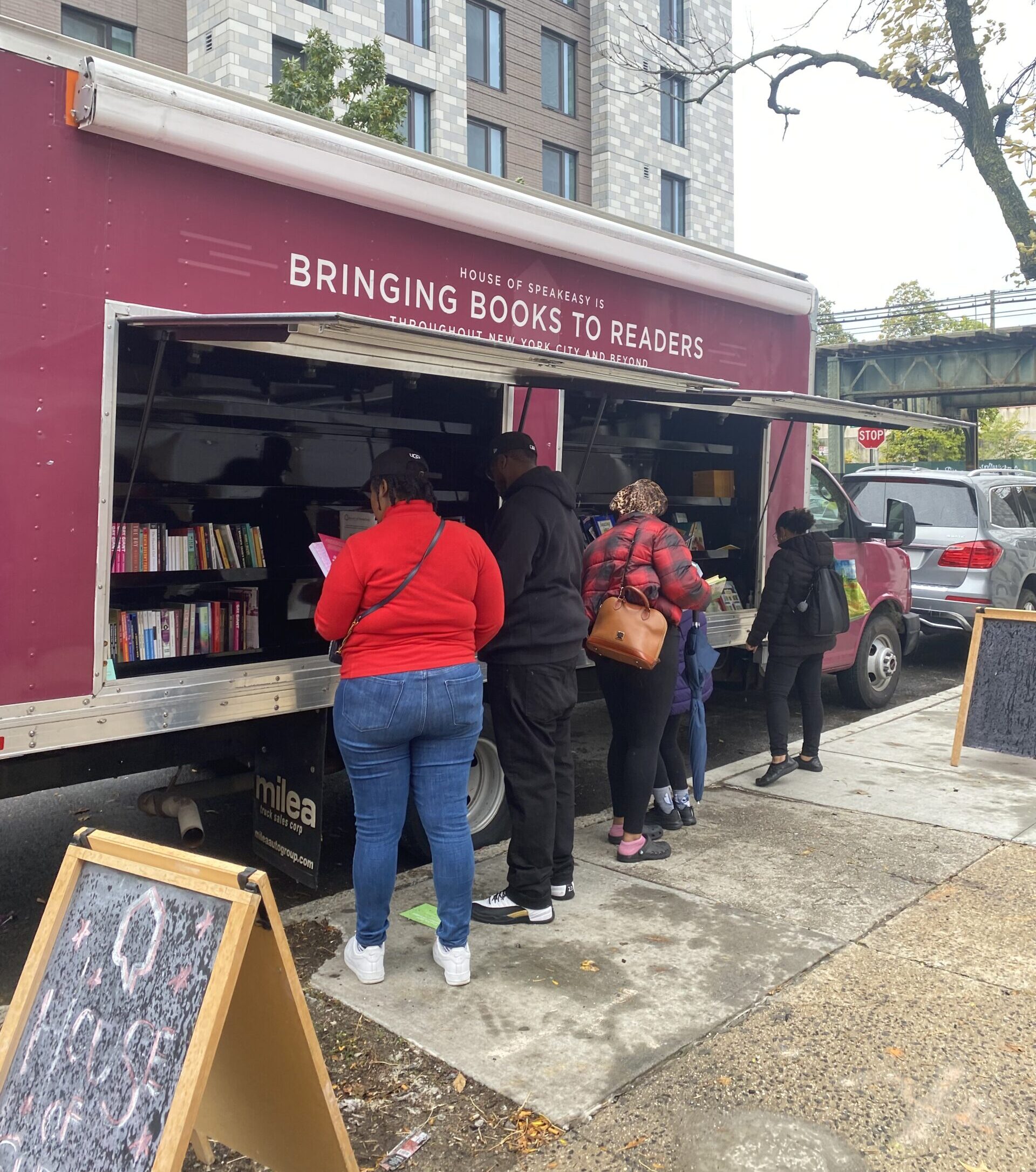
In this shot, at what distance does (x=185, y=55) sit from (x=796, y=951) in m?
20.3

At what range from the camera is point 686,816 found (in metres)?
5.38

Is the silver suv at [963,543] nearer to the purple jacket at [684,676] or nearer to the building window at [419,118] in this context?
the purple jacket at [684,676]

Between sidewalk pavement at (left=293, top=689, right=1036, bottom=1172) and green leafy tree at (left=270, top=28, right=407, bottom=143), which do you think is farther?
green leafy tree at (left=270, top=28, right=407, bottom=143)

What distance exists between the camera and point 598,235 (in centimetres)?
517

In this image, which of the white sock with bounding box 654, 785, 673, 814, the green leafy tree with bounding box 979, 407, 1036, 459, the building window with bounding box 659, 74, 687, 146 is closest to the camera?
the white sock with bounding box 654, 785, 673, 814

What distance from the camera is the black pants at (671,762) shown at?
204 inches

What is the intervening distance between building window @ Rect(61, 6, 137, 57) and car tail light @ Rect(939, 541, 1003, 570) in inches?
600

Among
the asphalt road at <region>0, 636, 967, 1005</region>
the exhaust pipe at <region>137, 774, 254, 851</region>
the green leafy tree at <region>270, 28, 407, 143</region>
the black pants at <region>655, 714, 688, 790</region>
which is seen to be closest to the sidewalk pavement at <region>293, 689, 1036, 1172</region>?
the black pants at <region>655, 714, 688, 790</region>

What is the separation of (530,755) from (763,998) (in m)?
1.17

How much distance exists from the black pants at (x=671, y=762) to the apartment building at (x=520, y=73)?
14454mm

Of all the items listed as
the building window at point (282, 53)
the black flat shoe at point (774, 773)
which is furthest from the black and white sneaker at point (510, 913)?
the building window at point (282, 53)

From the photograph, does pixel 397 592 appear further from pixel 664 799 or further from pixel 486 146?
pixel 486 146

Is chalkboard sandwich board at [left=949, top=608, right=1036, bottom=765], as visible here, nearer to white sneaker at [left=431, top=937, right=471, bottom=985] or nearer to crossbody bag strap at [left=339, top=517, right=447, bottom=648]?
white sneaker at [left=431, top=937, right=471, bottom=985]

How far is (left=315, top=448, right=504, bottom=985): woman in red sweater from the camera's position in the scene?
11.2ft
